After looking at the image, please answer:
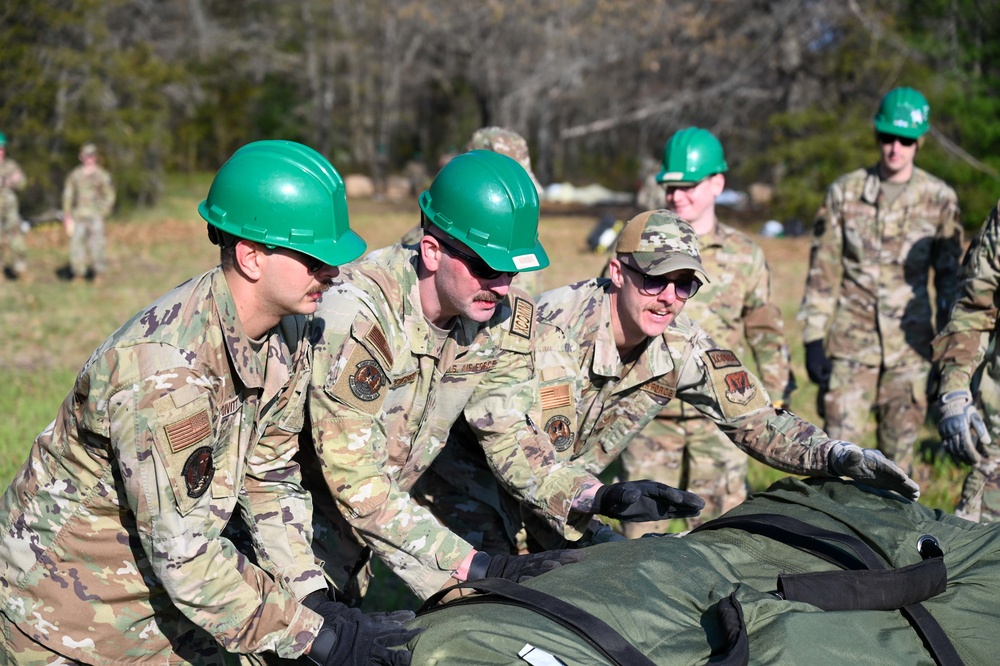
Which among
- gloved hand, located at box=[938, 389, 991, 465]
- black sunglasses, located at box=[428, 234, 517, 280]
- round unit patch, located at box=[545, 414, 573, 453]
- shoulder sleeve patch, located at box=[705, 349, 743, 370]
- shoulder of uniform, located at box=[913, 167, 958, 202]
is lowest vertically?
gloved hand, located at box=[938, 389, 991, 465]

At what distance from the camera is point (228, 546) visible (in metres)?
2.64

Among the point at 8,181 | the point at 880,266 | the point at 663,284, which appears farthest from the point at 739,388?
the point at 8,181

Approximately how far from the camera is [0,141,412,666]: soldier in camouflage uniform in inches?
94.7

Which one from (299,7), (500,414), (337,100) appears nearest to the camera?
(500,414)

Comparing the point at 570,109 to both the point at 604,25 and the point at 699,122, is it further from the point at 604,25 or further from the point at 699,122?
the point at 699,122

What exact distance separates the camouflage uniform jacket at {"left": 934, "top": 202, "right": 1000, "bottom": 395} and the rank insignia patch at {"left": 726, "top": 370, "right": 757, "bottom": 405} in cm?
110

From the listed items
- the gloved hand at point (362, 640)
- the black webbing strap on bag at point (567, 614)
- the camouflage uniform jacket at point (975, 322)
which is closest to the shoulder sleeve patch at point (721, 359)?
the camouflage uniform jacket at point (975, 322)

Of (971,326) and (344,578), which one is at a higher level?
(971,326)

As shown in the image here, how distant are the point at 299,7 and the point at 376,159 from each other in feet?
19.2

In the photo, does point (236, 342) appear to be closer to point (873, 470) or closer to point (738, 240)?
point (873, 470)

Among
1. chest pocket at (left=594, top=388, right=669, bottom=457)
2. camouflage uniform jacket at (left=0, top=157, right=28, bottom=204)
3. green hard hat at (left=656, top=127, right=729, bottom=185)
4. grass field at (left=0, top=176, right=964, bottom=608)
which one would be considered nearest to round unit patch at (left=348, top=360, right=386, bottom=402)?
chest pocket at (left=594, top=388, right=669, bottom=457)

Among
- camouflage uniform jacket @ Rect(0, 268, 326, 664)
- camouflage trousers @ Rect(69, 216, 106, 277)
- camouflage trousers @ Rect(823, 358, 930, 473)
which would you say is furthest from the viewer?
camouflage trousers @ Rect(69, 216, 106, 277)

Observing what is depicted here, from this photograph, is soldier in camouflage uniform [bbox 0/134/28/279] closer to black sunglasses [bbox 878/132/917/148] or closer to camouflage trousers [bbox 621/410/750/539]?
camouflage trousers [bbox 621/410/750/539]

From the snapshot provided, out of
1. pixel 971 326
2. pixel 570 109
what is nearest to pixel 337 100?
pixel 570 109
